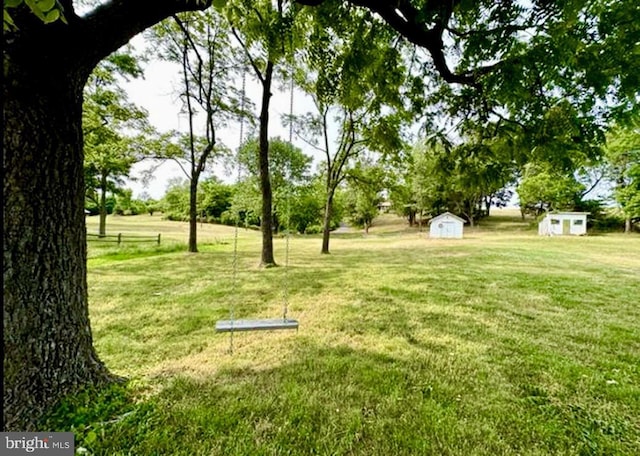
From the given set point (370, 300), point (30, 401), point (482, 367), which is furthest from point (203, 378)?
point (370, 300)

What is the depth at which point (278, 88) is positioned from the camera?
972 centimetres

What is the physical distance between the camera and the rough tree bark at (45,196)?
1.86m

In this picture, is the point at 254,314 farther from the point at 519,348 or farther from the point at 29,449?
the point at 519,348

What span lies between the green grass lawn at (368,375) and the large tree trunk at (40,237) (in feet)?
0.96

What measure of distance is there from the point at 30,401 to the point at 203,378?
3.92 ft

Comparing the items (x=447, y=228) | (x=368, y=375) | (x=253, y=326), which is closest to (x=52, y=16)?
(x=253, y=326)

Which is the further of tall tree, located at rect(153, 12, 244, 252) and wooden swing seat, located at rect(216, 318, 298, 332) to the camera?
tall tree, located at rect(153, 12, 244, 252)

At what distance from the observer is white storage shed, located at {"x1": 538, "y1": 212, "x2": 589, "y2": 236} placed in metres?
28.3

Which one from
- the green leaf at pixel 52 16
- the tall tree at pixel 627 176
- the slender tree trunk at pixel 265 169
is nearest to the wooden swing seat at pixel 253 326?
the green leaf at pixel 52 16

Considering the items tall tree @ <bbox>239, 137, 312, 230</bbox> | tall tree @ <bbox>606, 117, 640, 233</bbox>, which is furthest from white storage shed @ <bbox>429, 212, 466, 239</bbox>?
tall tree @ <bbox>239, 137, 312, 230</bbox>

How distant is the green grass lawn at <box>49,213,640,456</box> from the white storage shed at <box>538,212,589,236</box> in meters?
28.1

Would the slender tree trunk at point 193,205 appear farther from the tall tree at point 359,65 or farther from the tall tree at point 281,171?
the tall tree at point 281,171

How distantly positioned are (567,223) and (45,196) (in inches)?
1470

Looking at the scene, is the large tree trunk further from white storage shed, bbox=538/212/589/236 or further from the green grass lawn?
white storage shed, bbox=538/212/589/236
